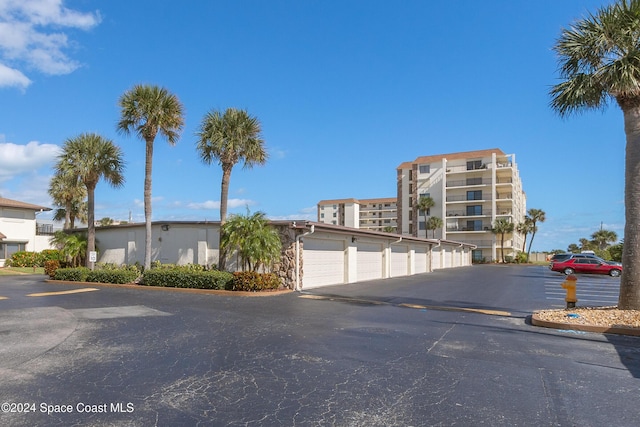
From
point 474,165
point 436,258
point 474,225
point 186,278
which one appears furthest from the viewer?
point 474,165

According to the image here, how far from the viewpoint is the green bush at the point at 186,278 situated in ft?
57.0

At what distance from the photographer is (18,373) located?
588 cm

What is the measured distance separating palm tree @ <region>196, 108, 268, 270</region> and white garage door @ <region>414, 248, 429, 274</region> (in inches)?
763

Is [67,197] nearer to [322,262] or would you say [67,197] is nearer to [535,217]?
[322,262]

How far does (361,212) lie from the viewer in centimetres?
12181

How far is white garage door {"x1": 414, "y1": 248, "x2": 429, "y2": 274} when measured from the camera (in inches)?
1368

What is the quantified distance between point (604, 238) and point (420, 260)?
7267 cm

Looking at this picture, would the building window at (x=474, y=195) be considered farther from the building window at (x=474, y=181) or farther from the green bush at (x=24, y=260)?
the green bush at (x=24, y=260)

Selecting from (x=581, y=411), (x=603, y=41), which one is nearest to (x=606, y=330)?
(x=581, y=411)

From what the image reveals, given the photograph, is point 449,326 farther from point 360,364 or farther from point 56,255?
point 56,255

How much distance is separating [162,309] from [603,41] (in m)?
13.7

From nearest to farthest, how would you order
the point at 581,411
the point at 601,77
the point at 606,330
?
the point at 581,411, the point at 606,330, the point at 601,77

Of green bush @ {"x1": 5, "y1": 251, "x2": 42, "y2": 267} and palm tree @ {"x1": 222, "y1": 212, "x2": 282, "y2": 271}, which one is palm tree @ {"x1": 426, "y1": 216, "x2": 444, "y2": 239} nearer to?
green bush @ {"x1": 5, "y1": 251, "x2": 42, "y2": 267}

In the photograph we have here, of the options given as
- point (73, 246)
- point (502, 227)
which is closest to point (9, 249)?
point (73, 246)
